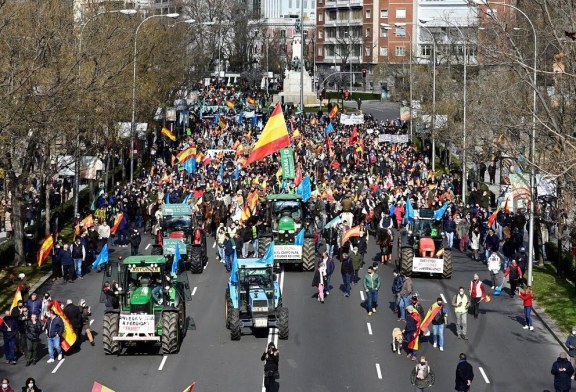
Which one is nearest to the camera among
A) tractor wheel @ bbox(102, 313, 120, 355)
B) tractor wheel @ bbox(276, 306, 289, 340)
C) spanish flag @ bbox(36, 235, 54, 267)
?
tractor wheel @ bbox(102, 313, 120, 355)

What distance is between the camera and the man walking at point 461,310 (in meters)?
32.0

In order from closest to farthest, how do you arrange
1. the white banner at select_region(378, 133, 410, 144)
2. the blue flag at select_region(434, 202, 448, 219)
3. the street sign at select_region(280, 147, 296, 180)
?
the blue flag at select_region(434, 202, 448, 219)
the street sign at select_region(280, 147, 296, 180)
the white banner at select_region(378, 133, 410, 144)

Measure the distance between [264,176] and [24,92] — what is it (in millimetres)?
24258

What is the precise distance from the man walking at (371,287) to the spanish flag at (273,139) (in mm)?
15836

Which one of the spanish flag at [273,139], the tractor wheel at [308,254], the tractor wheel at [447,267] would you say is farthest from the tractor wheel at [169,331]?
the spanish flag at [273,139]

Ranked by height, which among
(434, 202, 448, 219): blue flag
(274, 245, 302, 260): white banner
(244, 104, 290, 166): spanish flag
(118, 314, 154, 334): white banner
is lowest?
(274, 245, 302, 260): white banner

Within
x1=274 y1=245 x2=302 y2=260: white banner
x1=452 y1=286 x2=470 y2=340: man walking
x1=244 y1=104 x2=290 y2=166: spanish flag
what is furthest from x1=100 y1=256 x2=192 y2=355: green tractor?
A: x1=244 y1=104 x2=290 y2=166: spanish flag

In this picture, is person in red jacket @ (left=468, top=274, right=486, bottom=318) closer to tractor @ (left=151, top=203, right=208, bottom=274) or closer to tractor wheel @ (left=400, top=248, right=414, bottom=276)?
tractor wheel @ (left=400, top=248, right=414, bottom=276)

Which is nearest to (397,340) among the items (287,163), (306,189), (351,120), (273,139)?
(306,189)

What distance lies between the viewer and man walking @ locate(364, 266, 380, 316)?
115ft

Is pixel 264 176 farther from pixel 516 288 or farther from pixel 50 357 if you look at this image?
pixel 50 357

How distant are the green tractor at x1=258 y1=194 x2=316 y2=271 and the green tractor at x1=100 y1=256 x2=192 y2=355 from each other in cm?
946

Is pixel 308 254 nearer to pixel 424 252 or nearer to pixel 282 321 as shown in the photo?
pixel 424 252

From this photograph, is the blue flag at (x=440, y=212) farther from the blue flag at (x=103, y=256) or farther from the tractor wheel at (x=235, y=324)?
the tractor wheel at (x=235, y=324)
